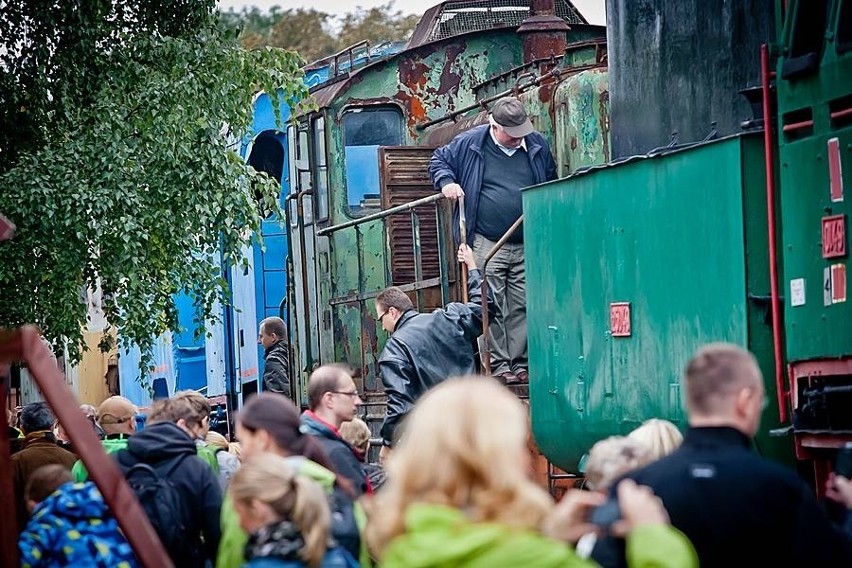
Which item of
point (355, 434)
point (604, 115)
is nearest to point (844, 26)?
point (355, 434)

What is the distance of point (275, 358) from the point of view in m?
15.2

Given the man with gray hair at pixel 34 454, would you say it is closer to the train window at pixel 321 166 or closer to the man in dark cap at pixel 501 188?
the man in dark cap at pixel 501 188

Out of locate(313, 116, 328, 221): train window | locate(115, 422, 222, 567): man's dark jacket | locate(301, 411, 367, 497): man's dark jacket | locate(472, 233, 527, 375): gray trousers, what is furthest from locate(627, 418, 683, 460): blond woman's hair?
locate(313, 116, 328, 221): train window

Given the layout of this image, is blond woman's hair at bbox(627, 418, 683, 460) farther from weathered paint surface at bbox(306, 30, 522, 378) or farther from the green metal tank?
weathered paint surface at bbox(306, 30, 522, 378)

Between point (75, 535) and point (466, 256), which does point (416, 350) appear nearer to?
point (466, 256)

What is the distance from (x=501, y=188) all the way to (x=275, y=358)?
4.65 metres

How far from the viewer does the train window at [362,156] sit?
1441 centimetres

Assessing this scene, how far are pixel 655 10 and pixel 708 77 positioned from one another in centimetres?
67

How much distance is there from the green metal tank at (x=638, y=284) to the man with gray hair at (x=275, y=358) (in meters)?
5.59

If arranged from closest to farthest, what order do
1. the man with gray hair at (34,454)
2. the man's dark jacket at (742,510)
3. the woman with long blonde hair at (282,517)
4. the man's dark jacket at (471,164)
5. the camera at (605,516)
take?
the camera at (605,516)
the man's dark jacket at (742,510)
the woman with long blonde hair at (282,517)
the man with gray hair at (34,454)
the man's dark jacket at (471,164)

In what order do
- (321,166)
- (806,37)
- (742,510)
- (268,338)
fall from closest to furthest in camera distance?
(742,510), (806,37), (321,166), (268,338)

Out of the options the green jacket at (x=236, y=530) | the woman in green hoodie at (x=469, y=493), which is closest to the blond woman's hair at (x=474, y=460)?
the woman in green hoodie at (x=469, y=493)

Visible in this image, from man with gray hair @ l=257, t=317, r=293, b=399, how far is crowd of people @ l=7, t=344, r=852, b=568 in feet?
27.2

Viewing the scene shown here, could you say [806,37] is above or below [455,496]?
above
